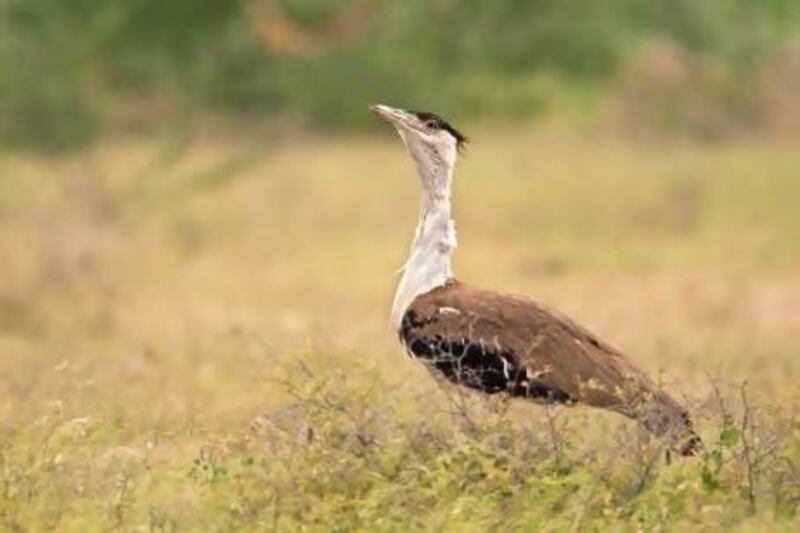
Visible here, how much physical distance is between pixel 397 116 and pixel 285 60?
1132 cm

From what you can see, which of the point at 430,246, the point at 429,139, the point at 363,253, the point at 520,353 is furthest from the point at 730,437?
the point at 363,253

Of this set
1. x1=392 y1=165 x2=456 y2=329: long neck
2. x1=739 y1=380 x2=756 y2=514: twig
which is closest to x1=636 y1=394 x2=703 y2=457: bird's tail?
x1=739 y1=380 x2=756 y2=514: twig

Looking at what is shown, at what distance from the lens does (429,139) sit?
7.09m

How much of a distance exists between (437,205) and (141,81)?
11.1m

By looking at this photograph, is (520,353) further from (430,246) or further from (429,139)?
(429,139)

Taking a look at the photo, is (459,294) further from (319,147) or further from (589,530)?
(319,147)

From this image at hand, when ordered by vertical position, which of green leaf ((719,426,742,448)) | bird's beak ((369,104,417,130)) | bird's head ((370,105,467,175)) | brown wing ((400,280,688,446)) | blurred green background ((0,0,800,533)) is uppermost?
bird's beak ((369,104,417,130))

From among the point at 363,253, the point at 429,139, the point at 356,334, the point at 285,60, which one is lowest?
the point at 363,253

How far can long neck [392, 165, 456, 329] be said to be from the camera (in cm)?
689

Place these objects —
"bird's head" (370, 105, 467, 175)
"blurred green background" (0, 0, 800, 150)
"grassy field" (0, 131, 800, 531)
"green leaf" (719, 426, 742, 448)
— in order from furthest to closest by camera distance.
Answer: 1. "blurred green background" (0, 0, 800, 150)
2. "bird's head" (370, 105, 467, 175)
3. "green leaf" (719, 426, 742, 448)
4. "grassy field" (0, 131, 800, 531)

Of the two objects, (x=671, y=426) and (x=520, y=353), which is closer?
(x=671, y=426)

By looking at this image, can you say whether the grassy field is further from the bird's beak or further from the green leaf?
the bird's beak

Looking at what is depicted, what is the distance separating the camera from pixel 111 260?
45.9 ft

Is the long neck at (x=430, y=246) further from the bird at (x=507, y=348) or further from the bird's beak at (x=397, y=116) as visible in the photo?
the bird's beak at (x=397, y=116)
